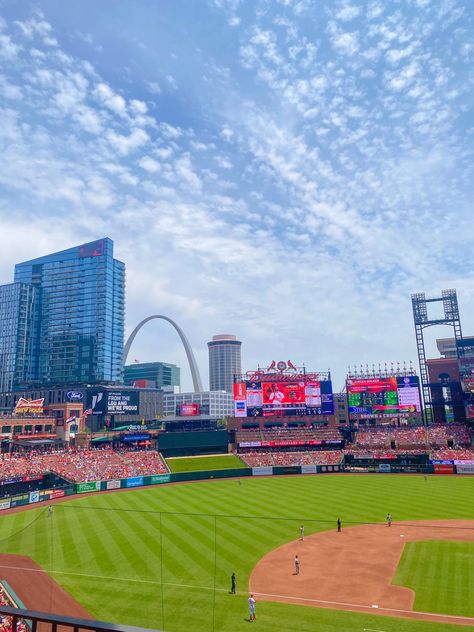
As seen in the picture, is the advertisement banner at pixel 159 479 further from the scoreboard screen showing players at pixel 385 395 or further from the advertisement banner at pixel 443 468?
the advertisement banner at pixel 443 468

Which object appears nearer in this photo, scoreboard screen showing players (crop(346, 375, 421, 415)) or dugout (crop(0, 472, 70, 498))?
dugout (crop(0, 472, 70, 498))

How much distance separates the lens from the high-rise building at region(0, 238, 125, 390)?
15175 cm

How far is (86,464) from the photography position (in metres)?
72.9

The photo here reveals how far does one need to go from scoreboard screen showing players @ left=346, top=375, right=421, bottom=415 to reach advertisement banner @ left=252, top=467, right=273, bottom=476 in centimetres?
2558

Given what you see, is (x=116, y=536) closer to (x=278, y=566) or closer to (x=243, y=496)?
(x=278, y=566)

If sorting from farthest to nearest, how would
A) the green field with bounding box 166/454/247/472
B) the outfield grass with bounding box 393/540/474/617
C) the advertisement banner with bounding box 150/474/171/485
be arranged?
the green field with bounding box 166/454/247/472 < the advertisement banner with bounding box 150/474/171/485 < the outfield grass with bounding box 393/540/474/617

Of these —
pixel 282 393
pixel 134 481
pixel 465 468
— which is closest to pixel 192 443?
pixel 282 393

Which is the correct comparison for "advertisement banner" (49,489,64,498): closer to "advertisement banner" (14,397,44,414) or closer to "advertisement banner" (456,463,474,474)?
"advertisement banner" (14,397,44,414)

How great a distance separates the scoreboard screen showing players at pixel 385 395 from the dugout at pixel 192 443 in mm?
27693

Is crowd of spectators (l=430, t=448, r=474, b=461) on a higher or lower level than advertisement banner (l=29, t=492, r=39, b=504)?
higher

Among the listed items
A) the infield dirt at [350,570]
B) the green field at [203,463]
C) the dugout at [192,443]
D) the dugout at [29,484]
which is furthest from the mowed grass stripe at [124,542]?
the dugout at [192,443]

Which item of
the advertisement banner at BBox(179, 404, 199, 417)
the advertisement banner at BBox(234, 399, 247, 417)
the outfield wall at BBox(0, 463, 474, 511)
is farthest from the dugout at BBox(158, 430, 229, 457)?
the outfield wall at BBox(0, 463, 474, 511)

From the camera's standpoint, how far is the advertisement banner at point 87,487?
206 feet

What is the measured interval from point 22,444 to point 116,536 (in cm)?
5198
